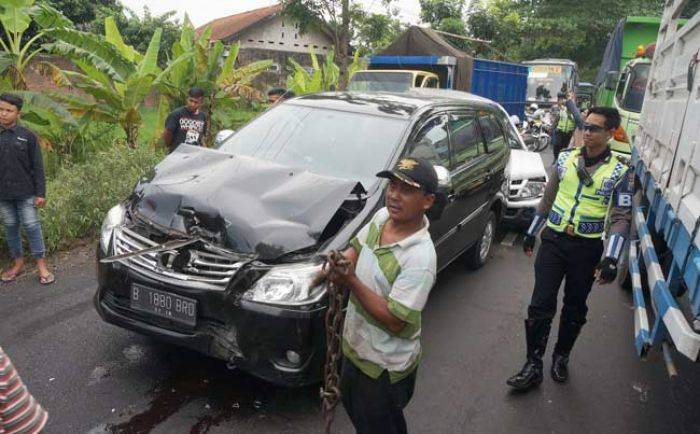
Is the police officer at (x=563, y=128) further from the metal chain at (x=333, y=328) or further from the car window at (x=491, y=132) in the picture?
the metal chain at (x=333, y=328)

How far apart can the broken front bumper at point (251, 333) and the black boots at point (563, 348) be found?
6.05ft

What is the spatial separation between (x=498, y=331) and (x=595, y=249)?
4.33 ft

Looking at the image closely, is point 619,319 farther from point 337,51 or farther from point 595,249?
point 337,51

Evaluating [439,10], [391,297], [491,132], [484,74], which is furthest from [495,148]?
[439,10]

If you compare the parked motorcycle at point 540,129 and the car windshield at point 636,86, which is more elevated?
the car windshield at point 636,86

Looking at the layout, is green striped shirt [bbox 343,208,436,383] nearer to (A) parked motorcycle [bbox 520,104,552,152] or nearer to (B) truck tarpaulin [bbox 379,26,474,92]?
(B) truck tarpaulin [bbox 379,26,474,92]

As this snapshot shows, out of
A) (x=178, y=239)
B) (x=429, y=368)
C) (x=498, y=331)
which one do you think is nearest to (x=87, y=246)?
(x=178, y=239)

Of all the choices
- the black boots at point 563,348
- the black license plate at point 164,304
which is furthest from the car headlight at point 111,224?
the black boots at point 563,348

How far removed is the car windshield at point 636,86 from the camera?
31.7 feet

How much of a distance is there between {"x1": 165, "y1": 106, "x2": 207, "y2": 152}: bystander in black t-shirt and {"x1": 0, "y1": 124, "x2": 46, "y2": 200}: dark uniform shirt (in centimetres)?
172

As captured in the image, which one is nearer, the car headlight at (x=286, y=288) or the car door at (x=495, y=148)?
the car headlight at (x=286, y=288)

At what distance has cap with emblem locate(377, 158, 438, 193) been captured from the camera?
6.46 ft

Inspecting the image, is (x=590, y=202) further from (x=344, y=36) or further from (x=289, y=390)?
(x=344, y=36)

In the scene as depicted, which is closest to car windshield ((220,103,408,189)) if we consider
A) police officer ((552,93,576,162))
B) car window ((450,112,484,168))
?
car window ((450,112,484,168))
